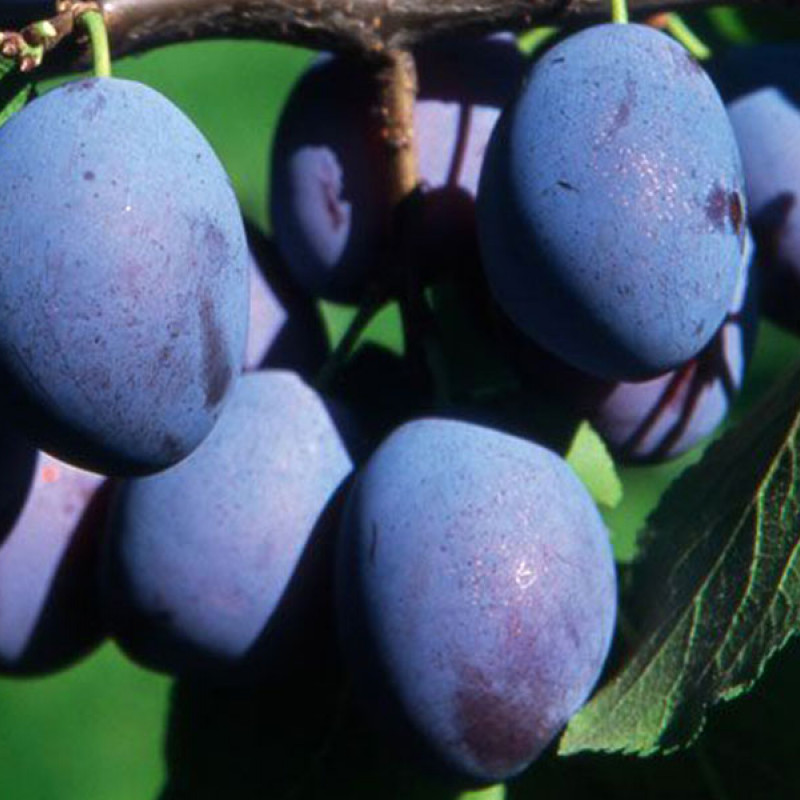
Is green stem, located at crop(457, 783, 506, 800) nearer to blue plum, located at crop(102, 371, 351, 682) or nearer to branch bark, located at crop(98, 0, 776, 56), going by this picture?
blue plum, located at crop(102, 371, 351, 682)

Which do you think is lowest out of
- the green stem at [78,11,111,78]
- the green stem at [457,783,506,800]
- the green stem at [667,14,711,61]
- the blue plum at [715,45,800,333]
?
the green stem at [457,783,506,800]

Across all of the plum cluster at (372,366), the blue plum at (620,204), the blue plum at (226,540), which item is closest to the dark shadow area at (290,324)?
the plum cluster at (372,366)

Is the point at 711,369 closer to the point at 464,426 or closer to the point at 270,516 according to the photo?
the point at 464,426

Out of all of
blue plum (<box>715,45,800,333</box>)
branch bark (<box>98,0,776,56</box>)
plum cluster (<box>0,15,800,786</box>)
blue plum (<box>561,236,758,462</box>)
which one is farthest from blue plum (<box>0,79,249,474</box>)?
blue plum (<box>715,45,800,333</box>)

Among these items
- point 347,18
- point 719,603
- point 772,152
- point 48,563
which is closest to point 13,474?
point 48,563

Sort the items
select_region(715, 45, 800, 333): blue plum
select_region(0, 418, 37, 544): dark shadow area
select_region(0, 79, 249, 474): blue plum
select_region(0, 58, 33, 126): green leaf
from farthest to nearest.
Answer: select_region(715, 45, 800, 333): blue plum
select_region(0, 418, 37, 544): dark shadow area
select_region(0, 58, 33, 126): green leaf
select_region(0, 79, 249, 474): blue plum

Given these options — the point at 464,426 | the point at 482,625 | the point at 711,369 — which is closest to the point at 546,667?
the point at 482,625

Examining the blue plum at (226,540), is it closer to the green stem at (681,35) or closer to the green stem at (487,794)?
the green stem at (487,794)

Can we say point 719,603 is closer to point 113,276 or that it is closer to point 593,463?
point 593,463
